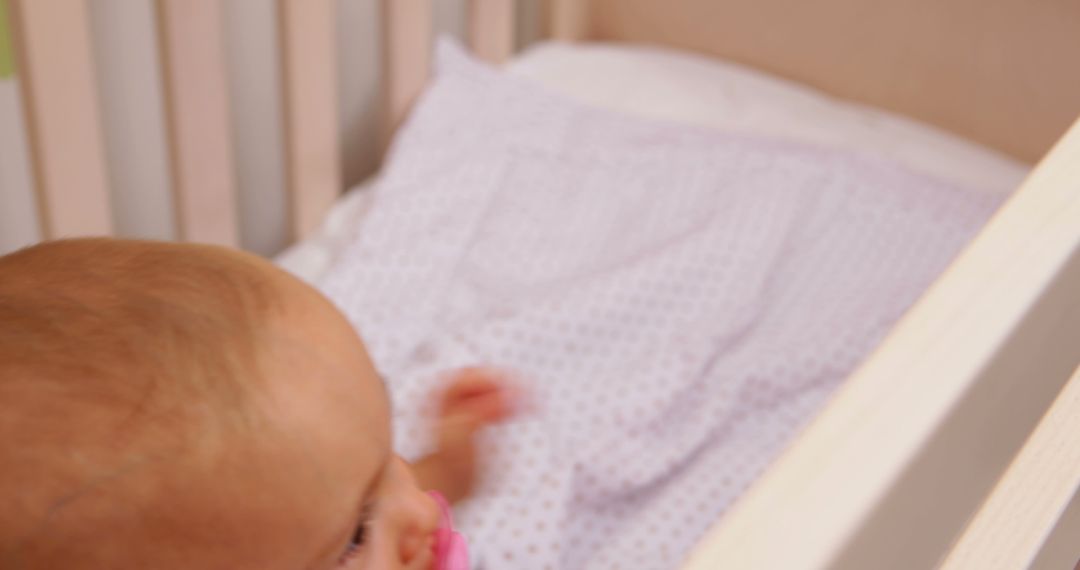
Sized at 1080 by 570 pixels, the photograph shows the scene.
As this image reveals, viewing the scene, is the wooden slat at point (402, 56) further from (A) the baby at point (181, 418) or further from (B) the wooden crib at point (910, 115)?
(A) the baby at point (181, 418)

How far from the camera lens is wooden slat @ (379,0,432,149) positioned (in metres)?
1.18

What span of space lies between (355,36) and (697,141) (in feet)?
1.19

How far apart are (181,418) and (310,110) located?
71 centimetres

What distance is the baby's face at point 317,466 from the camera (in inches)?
18.1

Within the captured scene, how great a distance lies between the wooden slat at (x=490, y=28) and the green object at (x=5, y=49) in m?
0.52

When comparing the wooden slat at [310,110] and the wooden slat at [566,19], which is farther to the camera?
the wooden slat at [566,19]

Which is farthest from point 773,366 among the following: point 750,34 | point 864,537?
point 864,537

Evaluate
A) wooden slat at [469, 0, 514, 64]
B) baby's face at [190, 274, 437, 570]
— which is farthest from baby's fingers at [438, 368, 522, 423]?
wooden slat at [469, 0, 514, 64]

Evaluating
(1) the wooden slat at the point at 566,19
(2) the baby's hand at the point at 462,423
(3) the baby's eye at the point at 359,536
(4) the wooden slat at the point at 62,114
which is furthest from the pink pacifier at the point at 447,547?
(1) the wooden slat at the point at 566,19

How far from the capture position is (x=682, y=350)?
0.96 metres

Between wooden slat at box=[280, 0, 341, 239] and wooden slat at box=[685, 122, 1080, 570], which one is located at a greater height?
wooden slat at box=[685, 122, 1080, 570]

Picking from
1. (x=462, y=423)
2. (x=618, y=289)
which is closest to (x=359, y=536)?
(x=462, y=423)

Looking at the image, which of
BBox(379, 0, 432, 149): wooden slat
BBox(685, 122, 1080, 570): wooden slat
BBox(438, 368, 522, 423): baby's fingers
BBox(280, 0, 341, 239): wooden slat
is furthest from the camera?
BBox(379, 0, 432, 149): wooden slat

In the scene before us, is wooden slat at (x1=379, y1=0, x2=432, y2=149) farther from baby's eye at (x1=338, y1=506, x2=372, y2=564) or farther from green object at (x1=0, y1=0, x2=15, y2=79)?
baby's eye at (x1=338, y1=506, x2=372, y2=564)
